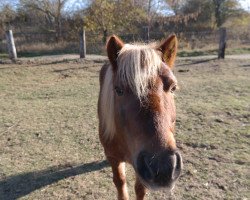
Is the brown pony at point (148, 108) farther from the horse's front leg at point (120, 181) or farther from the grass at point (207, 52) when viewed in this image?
the grass at point (207, 52)

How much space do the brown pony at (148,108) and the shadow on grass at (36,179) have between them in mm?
1692

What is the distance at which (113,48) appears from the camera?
97.8 inches

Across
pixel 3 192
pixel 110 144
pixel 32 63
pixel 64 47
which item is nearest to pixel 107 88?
pixel 110 144

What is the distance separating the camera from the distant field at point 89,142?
360 centimetres

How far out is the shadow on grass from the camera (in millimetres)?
3592

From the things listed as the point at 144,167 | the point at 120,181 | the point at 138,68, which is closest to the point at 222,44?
the point at 120,181

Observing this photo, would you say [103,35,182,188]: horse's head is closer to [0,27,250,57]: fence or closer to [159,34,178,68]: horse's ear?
[159,34,178,68]: horse's ear

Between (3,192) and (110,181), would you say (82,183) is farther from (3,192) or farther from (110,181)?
(3,192)

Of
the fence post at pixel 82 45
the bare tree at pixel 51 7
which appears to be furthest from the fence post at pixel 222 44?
the bare tree at pixel 51 7

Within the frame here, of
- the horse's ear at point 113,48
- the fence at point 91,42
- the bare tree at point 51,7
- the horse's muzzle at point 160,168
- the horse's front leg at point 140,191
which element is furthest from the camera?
the bare tree at point 51,7

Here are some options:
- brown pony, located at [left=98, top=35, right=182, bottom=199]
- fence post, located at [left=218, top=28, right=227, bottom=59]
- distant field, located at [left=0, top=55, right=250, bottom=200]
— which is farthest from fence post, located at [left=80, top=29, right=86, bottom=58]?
brown pony, located at [left=98, top=35, right=182, bottom=199]

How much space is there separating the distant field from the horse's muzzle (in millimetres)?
1739

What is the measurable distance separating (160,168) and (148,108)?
426 millimetres

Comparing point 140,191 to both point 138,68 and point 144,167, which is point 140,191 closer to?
point 144,167
